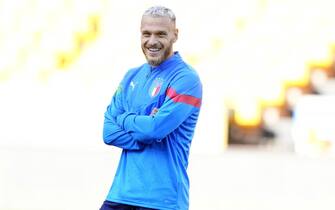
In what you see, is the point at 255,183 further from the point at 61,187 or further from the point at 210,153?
the point at 61,187

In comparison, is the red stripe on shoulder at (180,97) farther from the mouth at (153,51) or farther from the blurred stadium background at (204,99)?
the blurred stadium background at (204,99)

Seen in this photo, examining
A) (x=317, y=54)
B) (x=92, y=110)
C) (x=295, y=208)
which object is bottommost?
(x=295, y=208)

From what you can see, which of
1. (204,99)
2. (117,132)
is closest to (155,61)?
(117,132)

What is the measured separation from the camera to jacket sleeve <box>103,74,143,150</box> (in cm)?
430

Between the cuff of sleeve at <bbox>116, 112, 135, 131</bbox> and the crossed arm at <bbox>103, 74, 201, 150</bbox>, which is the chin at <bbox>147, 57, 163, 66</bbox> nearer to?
the crossed arm at <bbox>103, 74, 201, 150</bbox>

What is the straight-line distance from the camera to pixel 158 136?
4188mm

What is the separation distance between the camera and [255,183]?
8.55 metres

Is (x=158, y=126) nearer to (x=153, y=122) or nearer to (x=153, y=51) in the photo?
(x=153, y=122)

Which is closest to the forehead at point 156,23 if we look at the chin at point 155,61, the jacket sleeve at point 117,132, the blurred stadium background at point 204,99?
the chin at point 155,61

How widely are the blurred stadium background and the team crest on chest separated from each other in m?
4.28

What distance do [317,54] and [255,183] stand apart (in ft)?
6.52

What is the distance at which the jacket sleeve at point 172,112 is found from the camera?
420 centimetres

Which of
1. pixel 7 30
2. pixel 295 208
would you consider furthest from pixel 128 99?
pixel 7 30

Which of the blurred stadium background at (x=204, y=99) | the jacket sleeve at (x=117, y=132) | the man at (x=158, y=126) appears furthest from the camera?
the blurred stadium background at (x=204, y=99)
